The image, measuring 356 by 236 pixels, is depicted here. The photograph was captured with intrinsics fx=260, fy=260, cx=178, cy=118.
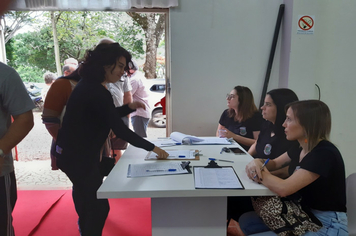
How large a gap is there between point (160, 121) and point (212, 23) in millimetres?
2343

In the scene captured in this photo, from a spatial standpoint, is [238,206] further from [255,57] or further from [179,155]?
[255,57]

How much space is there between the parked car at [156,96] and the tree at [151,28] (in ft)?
1.47

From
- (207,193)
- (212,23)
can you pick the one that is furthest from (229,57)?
(207,193)

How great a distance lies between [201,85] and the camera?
2.89 meters

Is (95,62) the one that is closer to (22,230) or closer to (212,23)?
(22,230)

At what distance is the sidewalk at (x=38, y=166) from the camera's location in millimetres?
2954

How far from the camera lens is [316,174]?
1099 millimetres

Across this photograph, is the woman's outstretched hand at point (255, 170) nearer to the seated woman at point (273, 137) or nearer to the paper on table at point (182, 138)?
the seated woman at point (273, 137)

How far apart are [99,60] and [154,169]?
0.71m

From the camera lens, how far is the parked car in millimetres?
3981

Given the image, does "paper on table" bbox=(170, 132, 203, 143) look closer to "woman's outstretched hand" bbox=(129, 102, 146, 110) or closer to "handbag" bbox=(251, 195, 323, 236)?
"woman's outstretched hand" bbox=(129, 102, 146, 110)

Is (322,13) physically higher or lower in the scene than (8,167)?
higher

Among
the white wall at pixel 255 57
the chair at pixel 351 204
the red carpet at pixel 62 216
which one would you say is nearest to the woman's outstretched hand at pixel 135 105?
the red carpet at pixel 62 216

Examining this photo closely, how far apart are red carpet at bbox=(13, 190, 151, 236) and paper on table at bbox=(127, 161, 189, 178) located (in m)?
0.79
